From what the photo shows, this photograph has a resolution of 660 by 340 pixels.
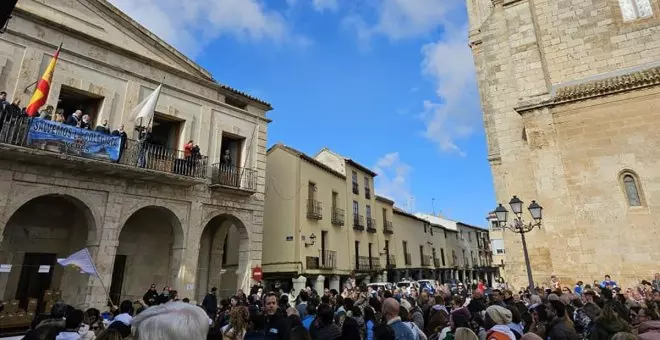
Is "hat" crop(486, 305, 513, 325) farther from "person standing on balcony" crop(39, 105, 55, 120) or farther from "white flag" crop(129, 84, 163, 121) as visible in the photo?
"person standing on balcony" crop(39, 105, 55, 120)

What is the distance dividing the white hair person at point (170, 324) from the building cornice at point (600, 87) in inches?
Result: 534

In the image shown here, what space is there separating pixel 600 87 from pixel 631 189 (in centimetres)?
340

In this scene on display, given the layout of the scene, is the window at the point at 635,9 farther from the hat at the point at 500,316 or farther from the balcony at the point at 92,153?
the balcony at the point at 92,153

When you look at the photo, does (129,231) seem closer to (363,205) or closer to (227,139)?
(227,139)

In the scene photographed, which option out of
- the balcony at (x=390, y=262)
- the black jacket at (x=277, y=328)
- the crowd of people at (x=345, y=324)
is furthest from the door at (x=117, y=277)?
the balcony at (x=390, y=262)

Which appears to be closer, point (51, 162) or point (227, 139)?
point (51, 162)

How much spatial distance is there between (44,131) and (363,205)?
66.0ft

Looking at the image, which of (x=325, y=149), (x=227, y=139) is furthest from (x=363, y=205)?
(x=227, y=139)

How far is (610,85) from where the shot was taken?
37.7 ft

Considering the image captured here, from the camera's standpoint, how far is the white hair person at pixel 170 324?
1579 millimetres

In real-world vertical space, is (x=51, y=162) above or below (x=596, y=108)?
below

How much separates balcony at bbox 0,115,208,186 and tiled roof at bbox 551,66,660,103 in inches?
505

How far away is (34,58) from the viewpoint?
999 centimetres

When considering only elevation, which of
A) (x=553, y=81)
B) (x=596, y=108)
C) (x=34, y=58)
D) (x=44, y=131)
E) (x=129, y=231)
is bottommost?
(x=129, y=231)
